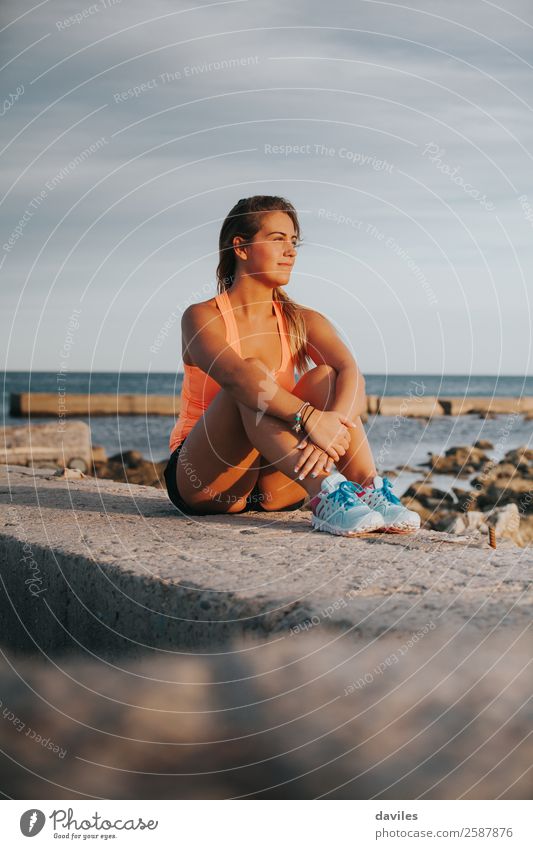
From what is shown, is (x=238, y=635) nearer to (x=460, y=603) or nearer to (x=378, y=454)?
(x=460, y=603)

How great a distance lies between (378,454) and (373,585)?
9990mm

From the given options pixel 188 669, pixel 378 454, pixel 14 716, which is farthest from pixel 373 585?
pixel 378 454

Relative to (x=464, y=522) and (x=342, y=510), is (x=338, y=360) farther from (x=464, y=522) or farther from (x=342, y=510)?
(x=464, y=522)

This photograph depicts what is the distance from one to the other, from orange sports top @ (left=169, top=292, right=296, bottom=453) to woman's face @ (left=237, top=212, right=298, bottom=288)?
128 mm

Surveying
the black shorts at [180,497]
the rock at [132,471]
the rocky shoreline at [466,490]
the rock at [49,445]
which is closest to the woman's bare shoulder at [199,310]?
the black shorts at [180,497]

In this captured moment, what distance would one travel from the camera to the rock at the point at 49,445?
9828mm

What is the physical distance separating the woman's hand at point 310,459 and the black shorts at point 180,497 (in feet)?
1.34

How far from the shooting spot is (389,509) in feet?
8.52

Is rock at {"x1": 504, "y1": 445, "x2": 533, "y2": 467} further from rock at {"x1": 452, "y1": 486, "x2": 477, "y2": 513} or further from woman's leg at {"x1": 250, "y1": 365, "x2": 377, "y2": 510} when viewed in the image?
woman's leg at {"x1": 250, "y1": 365, "x2": 377, "y2": 510}

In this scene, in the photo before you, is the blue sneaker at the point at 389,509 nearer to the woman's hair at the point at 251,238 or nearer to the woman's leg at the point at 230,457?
the woman's leg at the point at 230,457

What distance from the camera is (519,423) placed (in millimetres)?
18438

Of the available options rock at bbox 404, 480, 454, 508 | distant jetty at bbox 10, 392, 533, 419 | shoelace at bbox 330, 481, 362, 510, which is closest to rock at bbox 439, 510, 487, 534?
rock at bbox 404, 480, 454, 508

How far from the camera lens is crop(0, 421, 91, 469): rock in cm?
983
